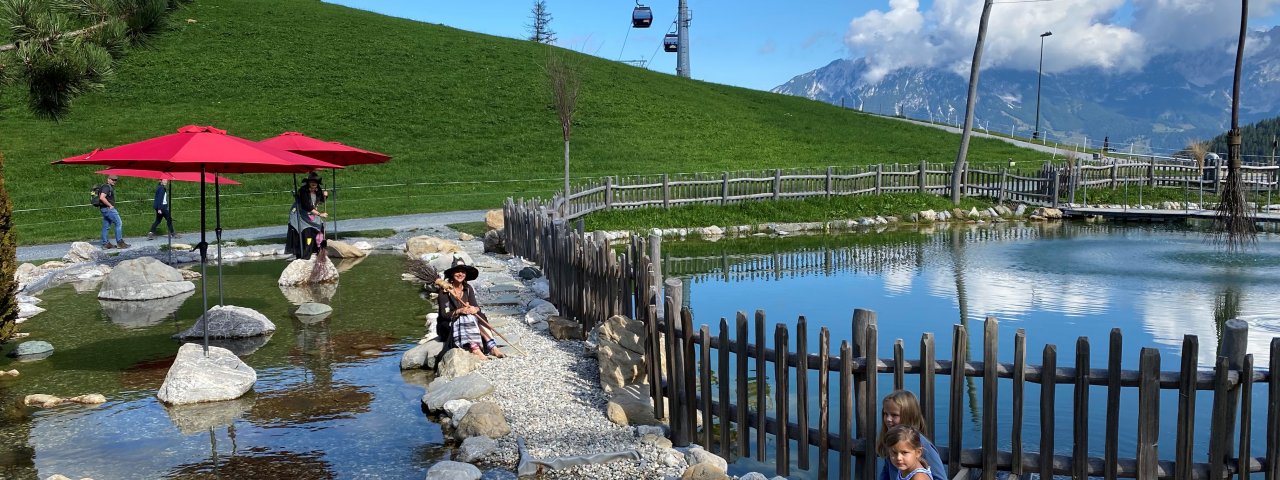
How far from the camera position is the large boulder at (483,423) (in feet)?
24.0

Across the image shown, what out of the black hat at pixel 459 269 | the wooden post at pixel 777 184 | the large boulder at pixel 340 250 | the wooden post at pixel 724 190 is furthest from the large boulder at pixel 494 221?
the black hat at pixel 459 269

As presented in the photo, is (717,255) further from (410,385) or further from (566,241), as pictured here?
(410,385)

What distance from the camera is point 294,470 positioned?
680 centimetres

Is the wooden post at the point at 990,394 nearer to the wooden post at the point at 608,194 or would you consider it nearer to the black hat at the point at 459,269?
the black hat at the point at 459,269

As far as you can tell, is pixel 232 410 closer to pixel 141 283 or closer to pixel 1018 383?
pixel 1018 383

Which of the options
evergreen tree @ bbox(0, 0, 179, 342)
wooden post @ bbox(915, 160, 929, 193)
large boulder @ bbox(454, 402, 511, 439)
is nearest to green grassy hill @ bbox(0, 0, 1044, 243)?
wooden post @ bbox(915, 160, 929, 193)

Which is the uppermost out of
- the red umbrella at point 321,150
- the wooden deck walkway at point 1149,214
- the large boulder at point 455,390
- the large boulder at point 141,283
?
the red umbrella at point 321,150

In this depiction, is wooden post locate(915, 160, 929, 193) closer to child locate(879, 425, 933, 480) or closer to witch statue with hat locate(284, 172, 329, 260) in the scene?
witch statue with hat locate(284, 172, 329, 260)

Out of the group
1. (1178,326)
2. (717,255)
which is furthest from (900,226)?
(1178,326)

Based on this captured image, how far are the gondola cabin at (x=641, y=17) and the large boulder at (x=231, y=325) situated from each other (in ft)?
166

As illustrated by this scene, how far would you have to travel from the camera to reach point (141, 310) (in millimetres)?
13203

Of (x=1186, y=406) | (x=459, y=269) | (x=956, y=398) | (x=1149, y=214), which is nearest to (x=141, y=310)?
(x=459, y=269)

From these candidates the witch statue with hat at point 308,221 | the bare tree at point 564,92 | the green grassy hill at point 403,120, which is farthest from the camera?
the green grassy hill at point 403,120

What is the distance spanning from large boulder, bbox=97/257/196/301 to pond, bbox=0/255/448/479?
0.91 meters
